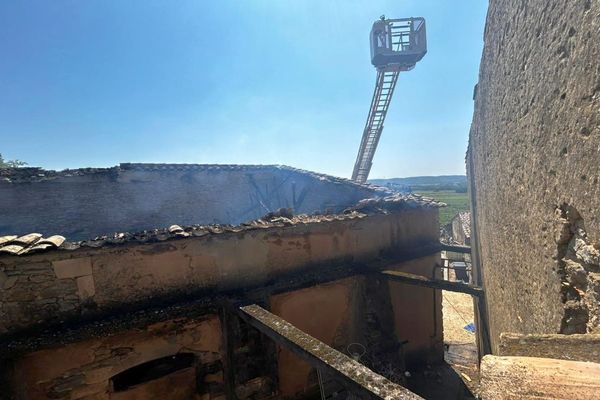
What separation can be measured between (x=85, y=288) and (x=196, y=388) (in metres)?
2.51

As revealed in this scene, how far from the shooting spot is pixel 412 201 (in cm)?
862

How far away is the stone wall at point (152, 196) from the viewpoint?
11062 mm

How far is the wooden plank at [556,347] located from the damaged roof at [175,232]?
4567 millimetres

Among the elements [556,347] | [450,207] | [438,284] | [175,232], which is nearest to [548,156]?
[556,347]

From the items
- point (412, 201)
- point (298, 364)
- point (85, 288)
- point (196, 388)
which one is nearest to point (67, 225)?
point (85, 288)

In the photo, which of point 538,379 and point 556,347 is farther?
point 556,347

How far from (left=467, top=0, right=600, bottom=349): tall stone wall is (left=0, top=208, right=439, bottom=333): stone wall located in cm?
335

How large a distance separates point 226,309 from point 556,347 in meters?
4.64

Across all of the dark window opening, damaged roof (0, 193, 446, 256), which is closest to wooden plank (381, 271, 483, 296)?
damaged roof (0, 193, 446, 256)

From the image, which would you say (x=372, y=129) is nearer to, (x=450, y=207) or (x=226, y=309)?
(x=226, y=309)

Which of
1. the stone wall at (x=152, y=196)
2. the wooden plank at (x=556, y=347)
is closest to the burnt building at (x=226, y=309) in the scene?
the wooden plank at (x=556, y=347)

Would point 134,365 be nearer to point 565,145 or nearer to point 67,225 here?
point 565,145

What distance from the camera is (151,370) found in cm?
527

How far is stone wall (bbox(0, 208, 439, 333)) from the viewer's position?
170 inches
